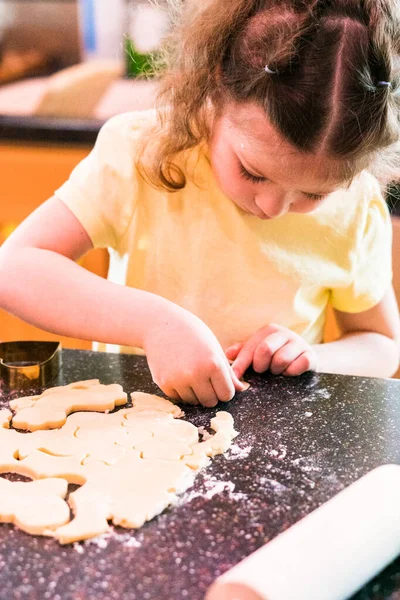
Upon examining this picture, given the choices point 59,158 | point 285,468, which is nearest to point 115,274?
point 285,468

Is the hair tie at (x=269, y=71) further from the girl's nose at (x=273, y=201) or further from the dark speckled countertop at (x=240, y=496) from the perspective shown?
the dark speckled countertop at (x=240, y=496)

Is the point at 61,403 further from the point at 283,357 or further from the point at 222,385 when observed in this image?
the point at 283,357

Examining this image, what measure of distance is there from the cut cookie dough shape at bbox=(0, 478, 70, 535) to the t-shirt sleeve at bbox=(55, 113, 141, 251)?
45cm

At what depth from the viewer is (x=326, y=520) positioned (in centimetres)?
55

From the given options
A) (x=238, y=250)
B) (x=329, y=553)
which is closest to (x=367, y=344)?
(x=238, y=250)

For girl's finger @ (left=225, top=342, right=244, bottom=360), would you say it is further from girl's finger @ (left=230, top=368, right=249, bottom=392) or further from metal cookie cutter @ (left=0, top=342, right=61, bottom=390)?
metal cookie cutter @ (left=0, top=342, right=61, bottom=390)

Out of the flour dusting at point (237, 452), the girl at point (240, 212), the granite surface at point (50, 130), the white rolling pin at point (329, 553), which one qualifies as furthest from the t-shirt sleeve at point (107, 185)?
the granite surface at point (50, 130)

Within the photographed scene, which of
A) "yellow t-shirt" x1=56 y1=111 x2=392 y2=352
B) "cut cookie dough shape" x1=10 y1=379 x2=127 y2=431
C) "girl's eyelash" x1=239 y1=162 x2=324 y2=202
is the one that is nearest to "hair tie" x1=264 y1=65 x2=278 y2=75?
"girl's eyelash" x1=239 y1=162 x2=324 y2=202

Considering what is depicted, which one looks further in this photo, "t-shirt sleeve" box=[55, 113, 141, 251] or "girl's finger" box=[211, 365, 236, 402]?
"t-shirt sleeve" box=[55, 113, 141, 251]

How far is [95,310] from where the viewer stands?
91 cm

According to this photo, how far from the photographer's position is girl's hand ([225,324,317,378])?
93 centimetres

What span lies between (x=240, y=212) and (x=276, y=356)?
0.25 m

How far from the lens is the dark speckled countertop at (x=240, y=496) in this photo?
53 centimetres

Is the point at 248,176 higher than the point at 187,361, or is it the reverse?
the point at 248,176
